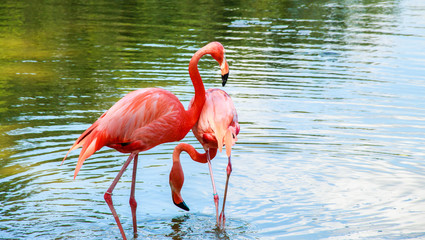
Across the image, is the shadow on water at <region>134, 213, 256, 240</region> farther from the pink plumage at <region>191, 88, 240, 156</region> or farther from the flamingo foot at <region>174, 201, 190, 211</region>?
the pink plumage at <region>191, 88, 240, 156</region>

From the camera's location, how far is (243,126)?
6.92 metres

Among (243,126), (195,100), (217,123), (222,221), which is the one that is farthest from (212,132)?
(243,126)

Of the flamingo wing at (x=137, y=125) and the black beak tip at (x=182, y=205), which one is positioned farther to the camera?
the black beak tip at (x=182, y=205)

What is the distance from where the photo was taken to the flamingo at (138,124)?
437 cm

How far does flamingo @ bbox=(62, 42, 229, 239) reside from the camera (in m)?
4.37

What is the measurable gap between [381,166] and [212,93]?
192 centimetres

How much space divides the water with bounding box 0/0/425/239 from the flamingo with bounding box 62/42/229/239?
64 cm

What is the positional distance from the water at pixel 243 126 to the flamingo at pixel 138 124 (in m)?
0.64

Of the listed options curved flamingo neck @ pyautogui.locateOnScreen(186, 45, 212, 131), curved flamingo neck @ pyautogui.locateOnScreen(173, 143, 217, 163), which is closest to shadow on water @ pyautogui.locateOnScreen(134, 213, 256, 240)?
curved flamingo neck @ pyautogui.locateOnScreen(173, 143, 217, 163)

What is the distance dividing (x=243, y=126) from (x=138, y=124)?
263 cm

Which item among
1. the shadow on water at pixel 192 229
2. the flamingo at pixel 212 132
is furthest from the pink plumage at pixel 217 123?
the shadow on water at pixel 192 229

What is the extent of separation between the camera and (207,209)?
5.04 m

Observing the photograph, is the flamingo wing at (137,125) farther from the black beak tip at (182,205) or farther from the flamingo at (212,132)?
the black beak tip at (182,205)

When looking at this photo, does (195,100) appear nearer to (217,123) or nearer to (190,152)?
(217,123)
